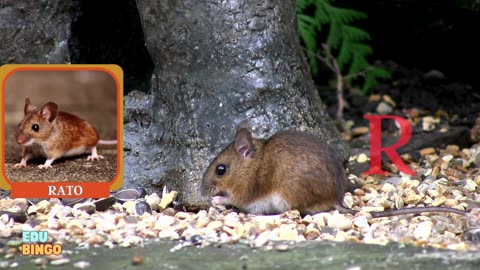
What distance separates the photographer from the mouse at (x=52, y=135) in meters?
6.73

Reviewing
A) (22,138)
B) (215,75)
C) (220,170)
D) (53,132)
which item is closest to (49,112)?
(53,132)

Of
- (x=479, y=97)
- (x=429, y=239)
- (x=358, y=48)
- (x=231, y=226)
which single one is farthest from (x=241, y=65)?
(x=479, y=97)

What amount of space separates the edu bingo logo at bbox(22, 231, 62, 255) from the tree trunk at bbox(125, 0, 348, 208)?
1344 mm

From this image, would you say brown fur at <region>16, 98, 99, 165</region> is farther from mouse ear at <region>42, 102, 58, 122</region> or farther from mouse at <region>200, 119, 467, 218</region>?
mouse at <region>200, 119, 467, 218</region>

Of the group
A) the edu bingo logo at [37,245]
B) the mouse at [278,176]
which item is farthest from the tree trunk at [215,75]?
the edu bingo logo at [37,245]

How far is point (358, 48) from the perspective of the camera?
9305mm

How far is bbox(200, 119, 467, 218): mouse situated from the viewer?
19.4 ft

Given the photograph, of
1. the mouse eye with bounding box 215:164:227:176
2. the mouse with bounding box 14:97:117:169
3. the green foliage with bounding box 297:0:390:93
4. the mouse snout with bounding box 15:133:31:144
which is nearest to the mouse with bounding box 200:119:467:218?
the mouse eye with bounding box 215:164:227:176

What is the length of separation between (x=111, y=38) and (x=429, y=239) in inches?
134

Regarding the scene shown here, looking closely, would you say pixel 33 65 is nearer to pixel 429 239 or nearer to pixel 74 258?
pixel 74 258

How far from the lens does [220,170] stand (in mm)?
6105

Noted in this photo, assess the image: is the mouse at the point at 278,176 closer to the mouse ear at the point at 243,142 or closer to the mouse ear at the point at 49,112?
the mouse ear at the point at 243,142

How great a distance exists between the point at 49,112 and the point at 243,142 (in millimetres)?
1589

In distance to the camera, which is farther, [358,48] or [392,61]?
[392,61]
